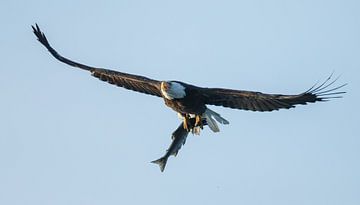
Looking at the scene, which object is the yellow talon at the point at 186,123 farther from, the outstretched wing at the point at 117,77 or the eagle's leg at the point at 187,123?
the outstretched wing at the point at 117,77

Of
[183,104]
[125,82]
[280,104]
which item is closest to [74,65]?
[125,82]

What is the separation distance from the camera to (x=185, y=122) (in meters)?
16.6

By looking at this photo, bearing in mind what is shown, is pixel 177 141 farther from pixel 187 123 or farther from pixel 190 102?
pixel 190 102

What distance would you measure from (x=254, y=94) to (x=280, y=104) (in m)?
0.35

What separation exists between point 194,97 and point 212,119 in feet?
1.17

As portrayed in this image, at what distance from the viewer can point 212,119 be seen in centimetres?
1622

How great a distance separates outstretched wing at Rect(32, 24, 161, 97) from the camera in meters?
16.9

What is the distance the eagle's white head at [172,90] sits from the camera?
1611 centimetres

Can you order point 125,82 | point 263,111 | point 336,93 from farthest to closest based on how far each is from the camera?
1. point 125,82
2. point 263,111
3. point 336,93

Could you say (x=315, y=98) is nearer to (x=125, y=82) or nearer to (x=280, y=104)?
(x=280, y=104)

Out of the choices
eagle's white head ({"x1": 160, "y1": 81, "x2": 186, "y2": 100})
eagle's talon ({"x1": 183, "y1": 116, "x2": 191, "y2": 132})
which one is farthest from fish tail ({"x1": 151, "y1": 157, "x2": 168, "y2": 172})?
eagle's white head ({"x1": 160, "y1": 81, "x2": 186, "y2": 100})

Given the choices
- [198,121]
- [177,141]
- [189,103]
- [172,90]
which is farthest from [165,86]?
[177,141]

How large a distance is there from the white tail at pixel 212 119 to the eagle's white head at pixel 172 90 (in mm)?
399

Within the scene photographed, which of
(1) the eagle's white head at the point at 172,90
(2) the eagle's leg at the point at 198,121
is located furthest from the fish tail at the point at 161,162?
(1) the eagle's white head at the point at 172,90
